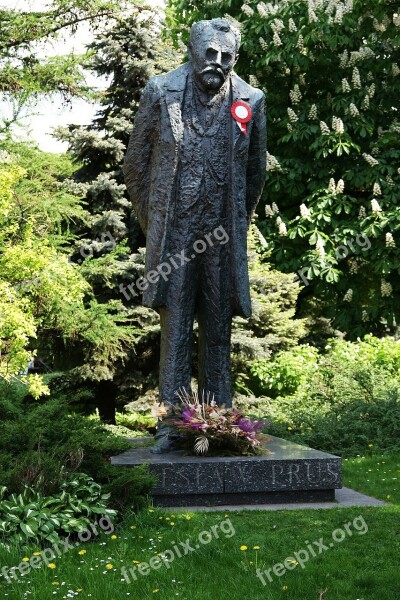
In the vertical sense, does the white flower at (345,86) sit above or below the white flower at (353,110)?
above

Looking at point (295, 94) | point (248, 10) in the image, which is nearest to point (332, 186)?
point (295, 94)

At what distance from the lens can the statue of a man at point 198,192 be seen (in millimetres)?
6453

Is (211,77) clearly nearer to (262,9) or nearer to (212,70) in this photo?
(212,70)

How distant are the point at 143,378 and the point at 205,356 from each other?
6.86 m

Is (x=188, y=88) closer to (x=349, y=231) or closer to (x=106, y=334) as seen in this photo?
(x=106, y=334)

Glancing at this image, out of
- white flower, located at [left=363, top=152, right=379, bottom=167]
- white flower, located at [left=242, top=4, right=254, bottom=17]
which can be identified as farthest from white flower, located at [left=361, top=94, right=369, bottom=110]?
white flower, located at [left=242, top=4, right=254, bottom=17]

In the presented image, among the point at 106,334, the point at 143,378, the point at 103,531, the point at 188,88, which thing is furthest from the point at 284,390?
the point at 103,531

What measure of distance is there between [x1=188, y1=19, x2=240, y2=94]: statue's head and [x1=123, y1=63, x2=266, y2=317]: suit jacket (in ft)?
0.52

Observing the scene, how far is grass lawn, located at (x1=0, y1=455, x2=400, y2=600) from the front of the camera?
3.92 meters

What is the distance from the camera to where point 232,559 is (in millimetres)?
4387

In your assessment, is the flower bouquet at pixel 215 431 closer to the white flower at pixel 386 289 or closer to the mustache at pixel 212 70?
the mustache at pixel 212 70

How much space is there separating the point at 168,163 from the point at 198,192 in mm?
334

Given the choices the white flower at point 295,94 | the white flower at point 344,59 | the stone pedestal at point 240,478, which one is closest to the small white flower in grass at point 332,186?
the white flower at point 295,94

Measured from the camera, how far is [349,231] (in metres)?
14.2
